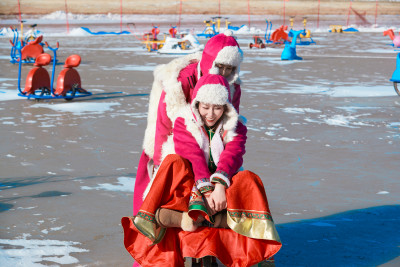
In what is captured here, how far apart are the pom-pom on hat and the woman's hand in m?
0.77

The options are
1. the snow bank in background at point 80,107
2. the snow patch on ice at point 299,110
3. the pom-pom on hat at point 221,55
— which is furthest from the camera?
the snow bank in background at point 80,107

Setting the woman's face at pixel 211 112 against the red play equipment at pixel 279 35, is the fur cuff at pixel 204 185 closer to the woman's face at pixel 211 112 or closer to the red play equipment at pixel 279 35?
the woman's face at pixel 211 112

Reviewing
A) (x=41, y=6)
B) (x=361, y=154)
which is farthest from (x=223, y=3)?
(x=361, y=154)

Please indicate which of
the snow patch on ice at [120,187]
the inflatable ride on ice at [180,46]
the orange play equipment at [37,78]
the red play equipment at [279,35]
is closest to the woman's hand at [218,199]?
the snow patch on ice at [120,187]

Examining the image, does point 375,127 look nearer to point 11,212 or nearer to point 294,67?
point 11,212

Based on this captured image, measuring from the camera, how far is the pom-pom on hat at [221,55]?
12.4ft

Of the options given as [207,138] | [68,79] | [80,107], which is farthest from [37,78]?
[207,138]

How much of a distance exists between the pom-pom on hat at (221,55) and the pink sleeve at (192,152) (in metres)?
0.39

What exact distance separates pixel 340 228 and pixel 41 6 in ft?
245

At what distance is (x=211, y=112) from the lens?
11.9 ft

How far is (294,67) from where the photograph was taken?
19359mm

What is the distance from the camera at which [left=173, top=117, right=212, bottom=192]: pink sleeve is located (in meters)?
3.46

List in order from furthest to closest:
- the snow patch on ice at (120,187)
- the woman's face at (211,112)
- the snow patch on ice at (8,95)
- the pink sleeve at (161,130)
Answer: the snow patch on ice at (8,95) < the snow patch on ice at (120,187) < the pink sleeve at (161,130) < the woman's face at (211,112)

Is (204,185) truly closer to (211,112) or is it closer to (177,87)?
(211,112)
